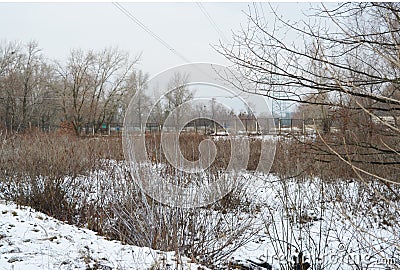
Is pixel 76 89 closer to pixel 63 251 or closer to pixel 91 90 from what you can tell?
pixel 91 90

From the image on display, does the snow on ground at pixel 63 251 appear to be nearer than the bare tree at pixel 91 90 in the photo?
Yes

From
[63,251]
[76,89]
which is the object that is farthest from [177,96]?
[76,89]

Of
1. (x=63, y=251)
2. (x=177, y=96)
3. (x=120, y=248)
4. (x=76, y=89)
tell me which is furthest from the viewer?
(x=76, y=89)

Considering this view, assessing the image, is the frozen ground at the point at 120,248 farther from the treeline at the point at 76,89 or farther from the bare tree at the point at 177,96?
the treeline at the point at 76,89

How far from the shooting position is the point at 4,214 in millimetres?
5039

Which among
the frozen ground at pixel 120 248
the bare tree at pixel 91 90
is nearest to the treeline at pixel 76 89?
the bare tree at pixel 91 90

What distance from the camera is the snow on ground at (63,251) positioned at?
3564mm

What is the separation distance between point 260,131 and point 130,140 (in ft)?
7.86

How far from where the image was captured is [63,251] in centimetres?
391

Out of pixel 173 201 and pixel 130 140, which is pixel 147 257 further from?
pixel 130 140

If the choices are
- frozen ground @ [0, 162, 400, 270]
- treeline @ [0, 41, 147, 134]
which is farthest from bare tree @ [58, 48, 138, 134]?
frozen ground @ [0, 162, 400, 270]

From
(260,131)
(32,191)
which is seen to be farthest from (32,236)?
(260,131)

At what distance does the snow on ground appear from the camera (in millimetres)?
3564

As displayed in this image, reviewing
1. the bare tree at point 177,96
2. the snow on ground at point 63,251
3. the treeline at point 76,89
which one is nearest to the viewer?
the snow on ground at point 63,251
